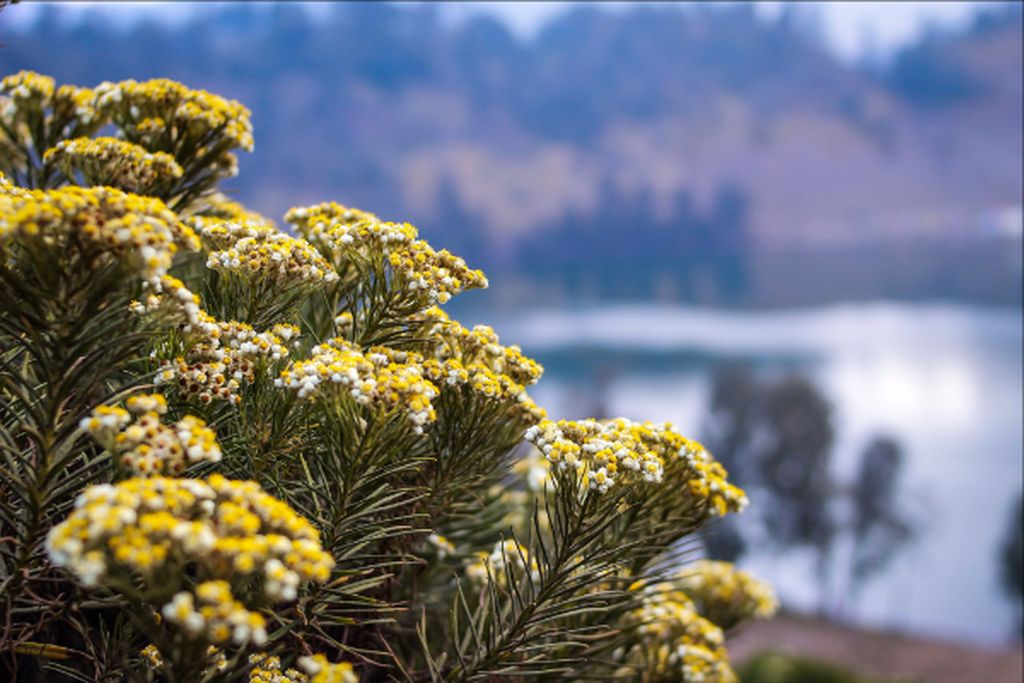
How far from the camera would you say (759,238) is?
529ft

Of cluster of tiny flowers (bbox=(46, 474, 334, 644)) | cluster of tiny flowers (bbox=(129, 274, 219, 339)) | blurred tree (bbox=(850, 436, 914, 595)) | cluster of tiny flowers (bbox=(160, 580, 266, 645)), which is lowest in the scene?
cluster of tiny flowers (bbox=(160, 580, 266, 645))

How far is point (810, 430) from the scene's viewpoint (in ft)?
136

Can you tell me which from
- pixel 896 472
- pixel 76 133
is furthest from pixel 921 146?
pixel 76 133

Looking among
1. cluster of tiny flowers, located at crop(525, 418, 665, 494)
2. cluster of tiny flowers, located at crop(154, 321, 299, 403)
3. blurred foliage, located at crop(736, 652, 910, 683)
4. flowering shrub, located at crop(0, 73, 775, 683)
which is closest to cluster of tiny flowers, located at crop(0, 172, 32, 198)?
flowering shrub, located at crop(0, 73, 775, 683)

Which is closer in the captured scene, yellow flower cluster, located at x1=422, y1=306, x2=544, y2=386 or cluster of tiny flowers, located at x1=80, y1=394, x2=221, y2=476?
cluster of tiny flowers, located at x1=80, y1=394, x2=221, y2=476

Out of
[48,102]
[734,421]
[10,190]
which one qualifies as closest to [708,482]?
[10,190]

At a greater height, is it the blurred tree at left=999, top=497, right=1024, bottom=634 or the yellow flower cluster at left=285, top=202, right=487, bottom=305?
the blurred tree at left=999, top=497, right=1024, bottom=634

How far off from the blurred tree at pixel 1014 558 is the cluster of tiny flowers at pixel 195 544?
41.0 m

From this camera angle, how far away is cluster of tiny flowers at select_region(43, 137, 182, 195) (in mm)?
2070

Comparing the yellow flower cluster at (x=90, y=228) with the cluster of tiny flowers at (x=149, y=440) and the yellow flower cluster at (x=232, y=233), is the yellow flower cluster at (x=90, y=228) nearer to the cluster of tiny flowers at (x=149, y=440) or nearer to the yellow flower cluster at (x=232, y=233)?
the cluster of tiny flowers at (x=149, y=440)

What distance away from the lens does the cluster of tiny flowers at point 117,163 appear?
207 centimetres

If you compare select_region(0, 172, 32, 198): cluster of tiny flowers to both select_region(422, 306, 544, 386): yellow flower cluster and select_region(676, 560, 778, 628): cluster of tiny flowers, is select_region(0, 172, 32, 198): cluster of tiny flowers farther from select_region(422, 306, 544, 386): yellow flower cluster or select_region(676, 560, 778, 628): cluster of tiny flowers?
select_region(676, 560, 778, 628): cluster of tiny flowers

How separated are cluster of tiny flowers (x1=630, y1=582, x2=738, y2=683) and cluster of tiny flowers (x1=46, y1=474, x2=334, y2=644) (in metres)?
1.28

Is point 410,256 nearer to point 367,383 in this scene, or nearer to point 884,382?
point 367,383
